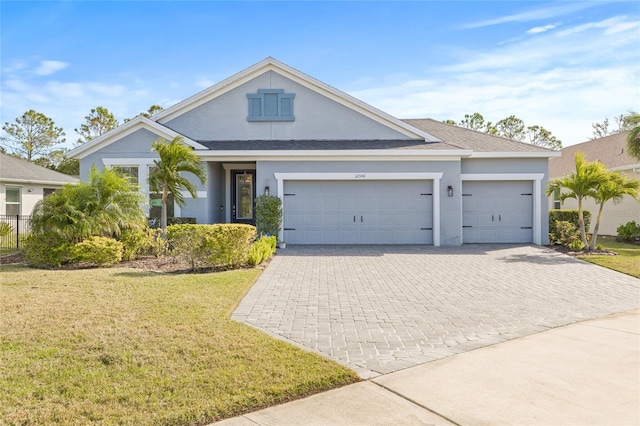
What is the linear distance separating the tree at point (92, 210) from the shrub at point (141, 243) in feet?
0.81

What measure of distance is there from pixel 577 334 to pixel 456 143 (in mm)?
11894

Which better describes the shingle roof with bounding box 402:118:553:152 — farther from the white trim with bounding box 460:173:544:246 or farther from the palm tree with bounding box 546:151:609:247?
the palm tree with bounding box 546:151:609:247

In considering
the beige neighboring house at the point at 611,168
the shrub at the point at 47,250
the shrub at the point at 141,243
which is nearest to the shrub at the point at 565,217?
the beige neighboring house at the point at 611,168

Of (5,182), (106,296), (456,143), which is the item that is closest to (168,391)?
(106,296)

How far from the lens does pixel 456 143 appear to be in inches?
643

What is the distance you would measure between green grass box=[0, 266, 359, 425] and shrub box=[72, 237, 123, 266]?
11.6 ft

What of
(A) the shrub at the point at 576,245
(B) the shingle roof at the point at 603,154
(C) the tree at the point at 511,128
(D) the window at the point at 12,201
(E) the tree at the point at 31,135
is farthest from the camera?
(C) the tree at the point at 511,128

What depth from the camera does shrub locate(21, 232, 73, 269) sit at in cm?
1033

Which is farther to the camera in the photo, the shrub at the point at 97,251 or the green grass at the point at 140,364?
the shrub at the point at 97,251

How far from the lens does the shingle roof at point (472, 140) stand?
15.7 meters

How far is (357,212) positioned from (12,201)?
18955 millimetres

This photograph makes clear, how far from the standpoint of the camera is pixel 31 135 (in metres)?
38.0

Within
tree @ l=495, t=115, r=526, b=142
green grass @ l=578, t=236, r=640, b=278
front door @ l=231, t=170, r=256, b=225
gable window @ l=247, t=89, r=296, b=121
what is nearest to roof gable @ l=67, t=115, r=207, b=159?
gable window @ l=247, t=89, r=296, b=121

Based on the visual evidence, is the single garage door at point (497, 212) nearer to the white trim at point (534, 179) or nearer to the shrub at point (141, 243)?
the white trim at point (534, 179)
